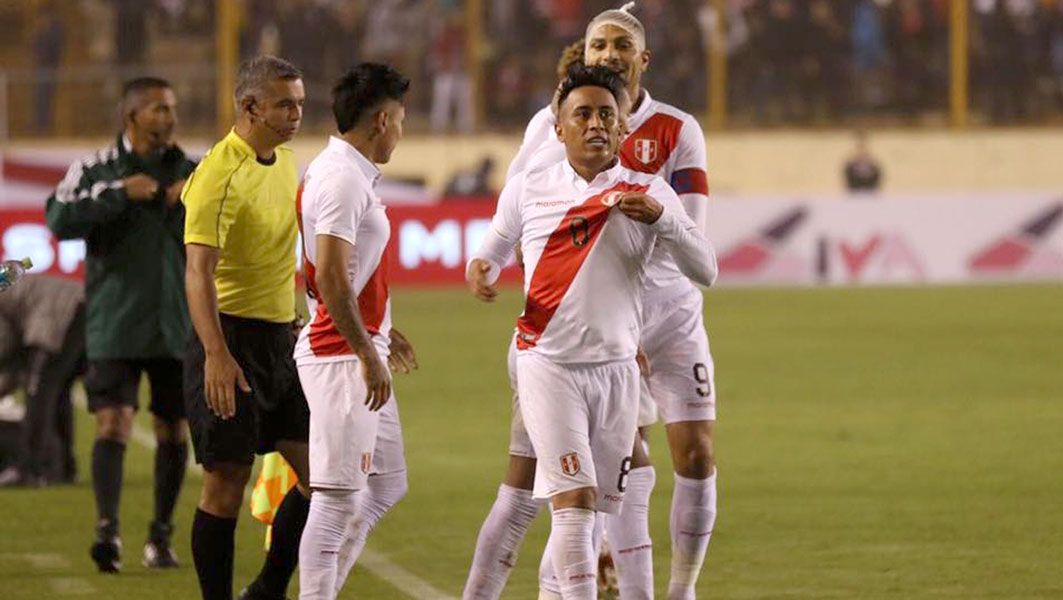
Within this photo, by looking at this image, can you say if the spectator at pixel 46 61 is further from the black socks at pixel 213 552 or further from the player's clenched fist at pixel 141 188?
the black socks at pixel 213 552

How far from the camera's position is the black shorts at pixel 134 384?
29.7 feet

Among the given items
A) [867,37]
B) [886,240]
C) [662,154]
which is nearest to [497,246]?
[662,154]

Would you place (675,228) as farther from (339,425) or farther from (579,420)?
(339,425)

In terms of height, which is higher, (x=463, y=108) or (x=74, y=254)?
(x=463, y=108)

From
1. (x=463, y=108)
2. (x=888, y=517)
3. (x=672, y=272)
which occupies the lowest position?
(x=888, y=517)

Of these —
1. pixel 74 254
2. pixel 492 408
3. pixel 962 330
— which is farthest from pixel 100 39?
pixel 492 408

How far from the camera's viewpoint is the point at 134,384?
9.15 m

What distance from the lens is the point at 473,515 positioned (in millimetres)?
10391

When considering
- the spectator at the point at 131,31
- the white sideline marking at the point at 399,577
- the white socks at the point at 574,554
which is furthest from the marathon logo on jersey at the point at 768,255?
the white socks at the point at 574,554

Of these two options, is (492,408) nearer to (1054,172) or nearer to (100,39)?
(100,39)

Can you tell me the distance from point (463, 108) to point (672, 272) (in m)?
21.2

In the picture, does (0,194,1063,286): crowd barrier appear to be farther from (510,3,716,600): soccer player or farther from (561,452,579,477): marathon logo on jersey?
(561,452,579,477): marathon logo on jersey

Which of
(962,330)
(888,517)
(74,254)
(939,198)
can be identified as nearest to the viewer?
(888,517)

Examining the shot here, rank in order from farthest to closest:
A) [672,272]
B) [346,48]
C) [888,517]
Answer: [346,48]
[888,517]
[672,272]
